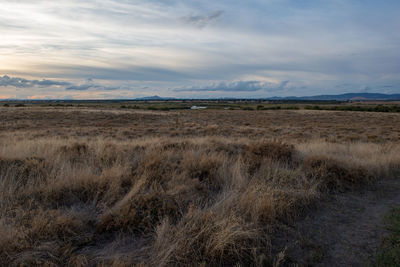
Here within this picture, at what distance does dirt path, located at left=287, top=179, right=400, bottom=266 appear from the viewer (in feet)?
11.3

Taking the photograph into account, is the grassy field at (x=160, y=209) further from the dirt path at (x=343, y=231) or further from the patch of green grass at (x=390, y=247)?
the patch of green grass at (x=390, y=247)

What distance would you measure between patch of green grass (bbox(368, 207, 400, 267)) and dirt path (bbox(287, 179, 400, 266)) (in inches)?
3.6

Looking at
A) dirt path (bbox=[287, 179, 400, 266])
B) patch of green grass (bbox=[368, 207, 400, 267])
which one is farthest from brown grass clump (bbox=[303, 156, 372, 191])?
patch of green grass (bbox=[368, 207, 400, 267])

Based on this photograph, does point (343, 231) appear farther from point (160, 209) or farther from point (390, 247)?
point (160, 209)

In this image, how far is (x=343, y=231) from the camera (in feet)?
13.6

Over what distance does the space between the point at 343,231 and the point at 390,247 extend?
0.64 metres

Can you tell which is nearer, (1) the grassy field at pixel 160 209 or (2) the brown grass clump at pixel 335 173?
(1) the grassy field at pixel 160 209

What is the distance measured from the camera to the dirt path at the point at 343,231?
135 inches

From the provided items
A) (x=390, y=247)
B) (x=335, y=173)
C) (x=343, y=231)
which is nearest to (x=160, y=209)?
(x=343, y=231)

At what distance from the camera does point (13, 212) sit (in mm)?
3916

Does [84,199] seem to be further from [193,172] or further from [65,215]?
[193,172]

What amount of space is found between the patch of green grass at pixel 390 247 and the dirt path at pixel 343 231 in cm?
9

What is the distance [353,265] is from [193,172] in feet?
11.6

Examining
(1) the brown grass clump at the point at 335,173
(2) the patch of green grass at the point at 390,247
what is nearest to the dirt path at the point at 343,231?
(2) the patch of green grass at the point at 390,247
